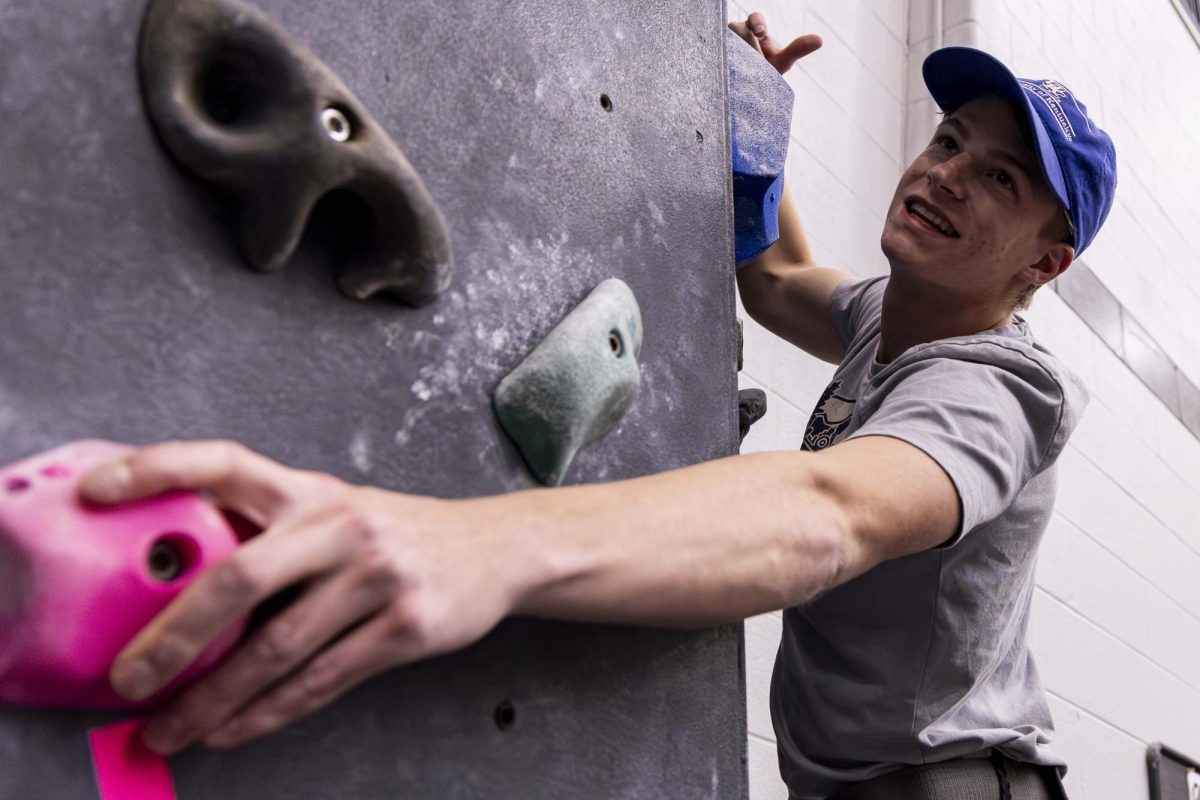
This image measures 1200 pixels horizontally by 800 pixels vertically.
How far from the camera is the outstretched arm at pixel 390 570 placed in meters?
0.45

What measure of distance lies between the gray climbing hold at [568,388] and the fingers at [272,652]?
0.18 m

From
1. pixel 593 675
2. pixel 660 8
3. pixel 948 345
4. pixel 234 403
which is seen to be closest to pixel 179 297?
pixel 234 403

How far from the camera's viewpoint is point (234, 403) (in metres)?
0.53

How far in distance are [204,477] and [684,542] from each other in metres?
0.25

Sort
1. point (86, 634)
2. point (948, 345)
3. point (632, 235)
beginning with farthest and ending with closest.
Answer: point (948, 345) < point (632, 235) < point (86, 634)

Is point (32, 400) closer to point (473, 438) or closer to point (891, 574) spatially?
point (473, 438)

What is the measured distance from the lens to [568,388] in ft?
2.09

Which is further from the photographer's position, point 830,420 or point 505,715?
point 830,420

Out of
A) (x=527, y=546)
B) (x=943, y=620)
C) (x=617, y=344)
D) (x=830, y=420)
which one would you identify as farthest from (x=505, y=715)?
(x=830, y=420)

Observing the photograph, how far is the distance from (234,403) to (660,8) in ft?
1.53

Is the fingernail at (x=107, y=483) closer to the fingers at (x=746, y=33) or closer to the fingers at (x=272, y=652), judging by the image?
the fingers at (x=272, y=652)

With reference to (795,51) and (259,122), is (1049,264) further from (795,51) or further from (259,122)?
(259,122)

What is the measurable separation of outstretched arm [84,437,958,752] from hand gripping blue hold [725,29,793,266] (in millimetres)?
430

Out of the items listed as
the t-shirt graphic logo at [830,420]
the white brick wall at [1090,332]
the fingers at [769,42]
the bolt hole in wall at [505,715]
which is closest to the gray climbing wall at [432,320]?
the bolt hole in wall at [505,715]
